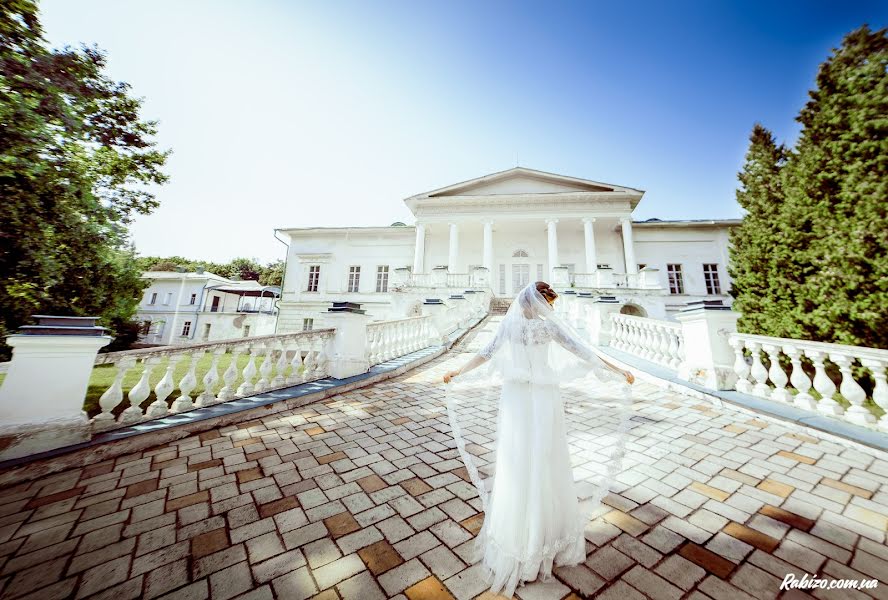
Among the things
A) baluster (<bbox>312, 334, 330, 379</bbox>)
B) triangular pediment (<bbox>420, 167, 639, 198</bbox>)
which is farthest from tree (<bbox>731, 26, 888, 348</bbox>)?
triangular pediment (<bbox>420, 167, 639, 198</bbox>)

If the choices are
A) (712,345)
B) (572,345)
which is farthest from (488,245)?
(572,345)

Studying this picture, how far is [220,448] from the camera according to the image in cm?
318

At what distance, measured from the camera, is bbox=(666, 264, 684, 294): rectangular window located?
18.8 metres

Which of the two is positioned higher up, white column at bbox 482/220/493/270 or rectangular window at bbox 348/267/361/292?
white column at bbox 482/220/493/270

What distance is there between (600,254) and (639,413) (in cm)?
1810

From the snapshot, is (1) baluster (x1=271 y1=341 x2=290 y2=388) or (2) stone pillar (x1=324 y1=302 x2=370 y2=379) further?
(2) stone pillar (x1=324 y1=302 x2=370 y2=379)

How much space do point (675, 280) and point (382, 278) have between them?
18.8 m

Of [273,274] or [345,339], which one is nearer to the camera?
[345,339]

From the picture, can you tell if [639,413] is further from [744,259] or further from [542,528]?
[744,259]

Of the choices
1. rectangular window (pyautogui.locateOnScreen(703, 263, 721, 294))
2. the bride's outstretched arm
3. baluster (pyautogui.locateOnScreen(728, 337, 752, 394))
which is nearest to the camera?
the bride's outstretched arm

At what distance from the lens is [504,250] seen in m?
21.0

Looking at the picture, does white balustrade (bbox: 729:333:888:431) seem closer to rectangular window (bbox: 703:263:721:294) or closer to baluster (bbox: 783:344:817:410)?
baluster (bbox: 783:344:817:410)

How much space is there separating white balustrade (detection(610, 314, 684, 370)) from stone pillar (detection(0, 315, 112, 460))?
8070 mm

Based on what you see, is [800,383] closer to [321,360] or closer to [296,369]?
[321,360]
